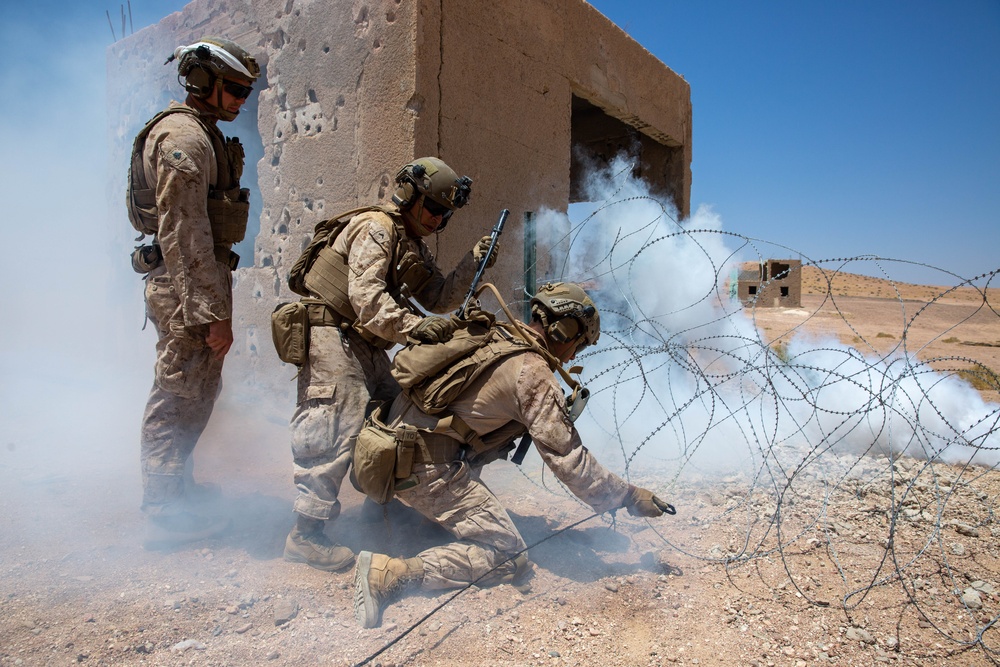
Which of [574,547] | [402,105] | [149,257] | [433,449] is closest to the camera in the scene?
[433,449]

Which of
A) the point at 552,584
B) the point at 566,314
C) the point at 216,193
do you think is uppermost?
the point at 216,193

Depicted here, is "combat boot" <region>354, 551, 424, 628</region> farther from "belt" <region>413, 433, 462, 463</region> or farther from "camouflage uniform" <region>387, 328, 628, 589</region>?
"belt" <region>413, 433, 462, 463</region>

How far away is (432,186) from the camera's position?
9.70ft

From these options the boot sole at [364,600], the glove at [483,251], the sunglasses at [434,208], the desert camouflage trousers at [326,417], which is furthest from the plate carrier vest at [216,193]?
the boot sole at [364,600]

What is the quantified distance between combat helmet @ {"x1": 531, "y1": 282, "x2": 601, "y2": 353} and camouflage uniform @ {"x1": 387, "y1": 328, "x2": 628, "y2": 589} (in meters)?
0.17

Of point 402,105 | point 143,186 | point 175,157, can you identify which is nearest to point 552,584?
point 175,157

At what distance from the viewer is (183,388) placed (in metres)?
3.11

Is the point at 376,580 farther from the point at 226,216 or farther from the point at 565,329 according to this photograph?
the point at 226,216

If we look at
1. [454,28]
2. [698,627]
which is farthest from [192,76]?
[698,627]

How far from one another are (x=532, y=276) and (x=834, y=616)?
2.68 m

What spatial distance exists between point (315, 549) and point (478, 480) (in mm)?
733

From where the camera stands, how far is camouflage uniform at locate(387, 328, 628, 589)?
258 centimetres

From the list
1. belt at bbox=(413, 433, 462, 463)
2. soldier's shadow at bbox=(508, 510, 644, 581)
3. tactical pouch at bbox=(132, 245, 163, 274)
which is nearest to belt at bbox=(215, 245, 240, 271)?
tactical pouch at bbox=(132, 245, 163, 274)

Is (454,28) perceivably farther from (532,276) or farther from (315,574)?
(315,574)
